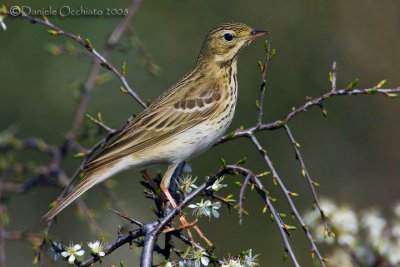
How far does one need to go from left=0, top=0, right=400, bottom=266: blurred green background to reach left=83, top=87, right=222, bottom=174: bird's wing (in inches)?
178

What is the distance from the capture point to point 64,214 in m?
11.0

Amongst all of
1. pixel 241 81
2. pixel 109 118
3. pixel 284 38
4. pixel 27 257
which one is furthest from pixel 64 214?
pixel 284 38

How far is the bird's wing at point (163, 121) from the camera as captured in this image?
581cm

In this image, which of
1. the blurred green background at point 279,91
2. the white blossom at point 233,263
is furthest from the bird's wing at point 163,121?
the blurred green background at point 279,91

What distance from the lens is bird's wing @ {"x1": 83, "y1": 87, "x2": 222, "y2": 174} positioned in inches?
229

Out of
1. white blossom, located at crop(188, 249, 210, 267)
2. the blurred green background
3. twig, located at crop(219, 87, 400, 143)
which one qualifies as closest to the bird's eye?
twig, located at crop(219, 87, 400, 143)

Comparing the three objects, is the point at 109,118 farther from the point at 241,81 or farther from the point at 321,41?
the point at 321,41

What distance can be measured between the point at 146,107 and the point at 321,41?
6322mm

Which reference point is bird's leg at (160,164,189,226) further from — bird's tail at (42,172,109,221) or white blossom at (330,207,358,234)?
white blossom at (330,207,358,234)

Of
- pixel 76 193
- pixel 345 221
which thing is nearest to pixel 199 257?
pixel 76 193

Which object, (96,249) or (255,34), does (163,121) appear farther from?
(96,249)

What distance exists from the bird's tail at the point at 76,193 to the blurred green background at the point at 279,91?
5300mm

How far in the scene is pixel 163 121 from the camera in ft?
20.1

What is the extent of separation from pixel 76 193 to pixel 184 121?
1.28 meters
